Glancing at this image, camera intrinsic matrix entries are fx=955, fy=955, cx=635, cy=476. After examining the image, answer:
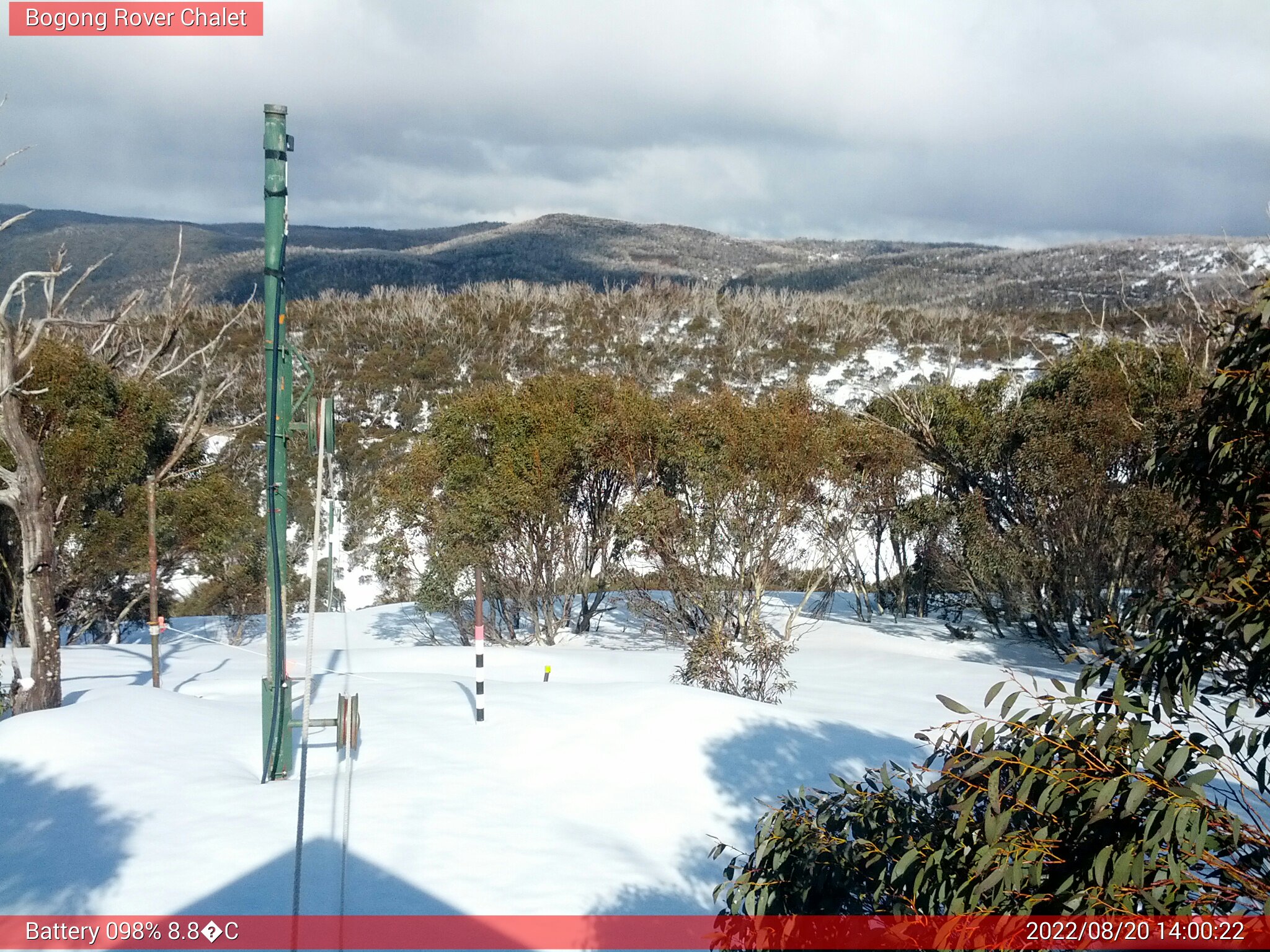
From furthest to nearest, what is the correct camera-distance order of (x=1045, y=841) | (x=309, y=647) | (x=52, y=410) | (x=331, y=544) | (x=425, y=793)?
(x=52, y=410), (x=331, y=544), (x=309, y=647), (x=425, y=793), (x=1045, y=841)

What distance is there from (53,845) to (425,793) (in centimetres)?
204

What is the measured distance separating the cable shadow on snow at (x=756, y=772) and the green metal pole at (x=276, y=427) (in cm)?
254

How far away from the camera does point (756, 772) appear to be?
7121mm

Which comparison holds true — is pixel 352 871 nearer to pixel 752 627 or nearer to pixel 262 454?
pixel 752 627

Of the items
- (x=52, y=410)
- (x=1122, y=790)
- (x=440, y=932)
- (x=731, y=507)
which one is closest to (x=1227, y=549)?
(x=1122, y=790)

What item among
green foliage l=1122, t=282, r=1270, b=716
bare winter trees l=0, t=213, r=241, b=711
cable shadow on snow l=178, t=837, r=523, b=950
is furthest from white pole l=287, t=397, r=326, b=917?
bare winter trees l=0, t=213, r=241, b=711

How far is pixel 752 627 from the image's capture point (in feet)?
50.4

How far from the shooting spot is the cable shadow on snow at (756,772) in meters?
5.04

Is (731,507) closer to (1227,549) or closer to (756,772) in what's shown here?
(756,772)

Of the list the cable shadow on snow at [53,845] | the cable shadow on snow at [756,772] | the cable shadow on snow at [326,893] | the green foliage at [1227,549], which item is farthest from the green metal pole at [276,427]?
the green foliage at [1227,549]

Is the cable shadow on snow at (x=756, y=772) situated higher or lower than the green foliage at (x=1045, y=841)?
lower

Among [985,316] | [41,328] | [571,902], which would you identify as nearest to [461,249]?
[985,316]

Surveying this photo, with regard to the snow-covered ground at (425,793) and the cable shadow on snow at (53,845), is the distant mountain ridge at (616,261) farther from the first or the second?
the cable shadow on snow at (53,845)

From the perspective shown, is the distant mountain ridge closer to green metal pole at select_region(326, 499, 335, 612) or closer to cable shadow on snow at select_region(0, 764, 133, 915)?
green metal pole at select_region(326, 499, 335, 612)
